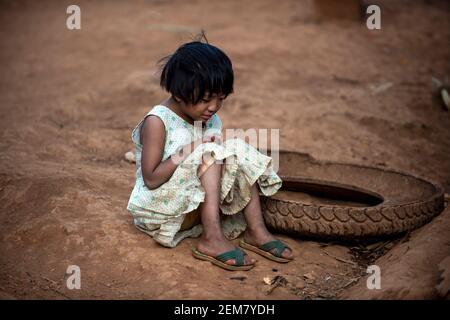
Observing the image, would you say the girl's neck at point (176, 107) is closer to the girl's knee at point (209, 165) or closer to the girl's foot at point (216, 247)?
the girl's knee at point (209, 165)

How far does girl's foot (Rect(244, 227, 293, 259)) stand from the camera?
2910 mm

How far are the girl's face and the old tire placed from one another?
2.18ft

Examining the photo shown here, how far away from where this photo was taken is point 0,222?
3139 millimetres

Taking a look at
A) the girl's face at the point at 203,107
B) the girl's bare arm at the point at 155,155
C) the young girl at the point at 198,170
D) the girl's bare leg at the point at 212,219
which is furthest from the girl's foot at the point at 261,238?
the girl's face at the point at 203,107

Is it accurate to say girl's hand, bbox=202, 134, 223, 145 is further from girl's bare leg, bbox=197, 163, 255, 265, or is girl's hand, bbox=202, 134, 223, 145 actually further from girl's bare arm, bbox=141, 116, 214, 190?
girl's bare leg, bbox=197, 163, 255, 265

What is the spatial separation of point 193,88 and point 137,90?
3.46 meters

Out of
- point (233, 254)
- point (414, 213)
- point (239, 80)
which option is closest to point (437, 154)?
point (414, 213)

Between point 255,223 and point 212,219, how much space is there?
0.28 metres

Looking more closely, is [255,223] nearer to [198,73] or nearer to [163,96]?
[198,73]

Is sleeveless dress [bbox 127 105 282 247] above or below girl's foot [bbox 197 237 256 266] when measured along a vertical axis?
above

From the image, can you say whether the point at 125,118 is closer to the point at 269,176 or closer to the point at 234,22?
the point at 269,176

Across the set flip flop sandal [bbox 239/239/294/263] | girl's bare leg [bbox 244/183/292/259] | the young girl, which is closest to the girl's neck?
the young girl

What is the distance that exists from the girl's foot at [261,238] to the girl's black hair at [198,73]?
2.59 ft

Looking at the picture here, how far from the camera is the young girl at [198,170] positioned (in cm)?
277
